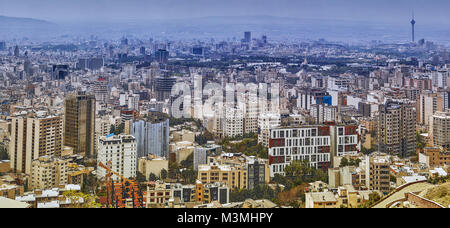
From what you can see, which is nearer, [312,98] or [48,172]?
[48,172]

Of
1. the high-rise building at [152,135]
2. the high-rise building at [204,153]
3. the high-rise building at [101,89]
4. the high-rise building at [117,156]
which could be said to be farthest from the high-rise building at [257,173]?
the high-rise building at [101,89]

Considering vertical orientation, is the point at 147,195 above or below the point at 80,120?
below

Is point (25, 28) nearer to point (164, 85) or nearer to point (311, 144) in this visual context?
point (164, 85)

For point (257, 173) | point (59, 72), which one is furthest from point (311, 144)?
point (59, 72)

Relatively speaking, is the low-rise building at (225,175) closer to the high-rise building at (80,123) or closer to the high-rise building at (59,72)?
the high-rise building at (80,123)

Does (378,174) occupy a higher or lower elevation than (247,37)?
lower

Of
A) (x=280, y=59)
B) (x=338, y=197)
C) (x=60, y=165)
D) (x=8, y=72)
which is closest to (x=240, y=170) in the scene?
(x=338, y=197)

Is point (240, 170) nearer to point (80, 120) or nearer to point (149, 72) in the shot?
point (80, 120)
